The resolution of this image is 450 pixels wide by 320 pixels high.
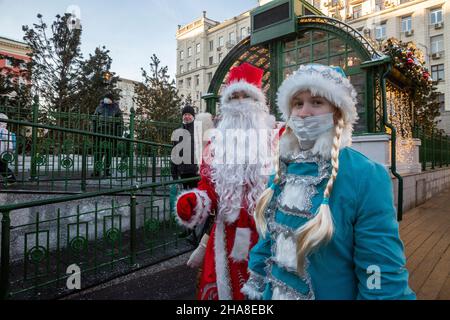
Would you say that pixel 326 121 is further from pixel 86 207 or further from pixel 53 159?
pixel 53 159

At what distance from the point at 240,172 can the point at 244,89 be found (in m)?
0.83

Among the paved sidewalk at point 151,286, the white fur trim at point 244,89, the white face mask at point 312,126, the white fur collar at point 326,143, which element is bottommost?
the paved sidewalk at point 151,286

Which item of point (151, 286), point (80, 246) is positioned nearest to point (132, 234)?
point (80, 246)

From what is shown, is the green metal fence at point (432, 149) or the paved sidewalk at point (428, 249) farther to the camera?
the green metal fence at point (432, 149)

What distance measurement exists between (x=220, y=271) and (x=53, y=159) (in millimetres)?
5210

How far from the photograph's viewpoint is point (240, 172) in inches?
91.8

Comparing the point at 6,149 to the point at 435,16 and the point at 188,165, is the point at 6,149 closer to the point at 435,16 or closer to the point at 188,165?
the point at 188,165

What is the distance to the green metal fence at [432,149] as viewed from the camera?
28.4 feet

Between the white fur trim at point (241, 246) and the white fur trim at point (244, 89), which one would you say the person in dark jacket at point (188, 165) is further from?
the white fur trim at point (241, 246)

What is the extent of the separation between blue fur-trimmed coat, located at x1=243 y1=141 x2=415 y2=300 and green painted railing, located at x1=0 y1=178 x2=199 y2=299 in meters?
2.50

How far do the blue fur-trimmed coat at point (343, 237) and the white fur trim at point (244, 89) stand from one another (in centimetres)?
127

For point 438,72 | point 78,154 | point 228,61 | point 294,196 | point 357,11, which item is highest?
point 357,11

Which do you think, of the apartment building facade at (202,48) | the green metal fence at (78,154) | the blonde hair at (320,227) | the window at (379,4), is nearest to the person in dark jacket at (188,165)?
the green metal fence at (78,154)

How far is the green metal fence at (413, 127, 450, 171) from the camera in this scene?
8.65 m
